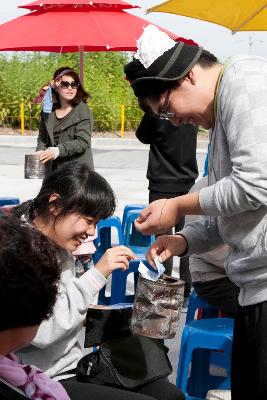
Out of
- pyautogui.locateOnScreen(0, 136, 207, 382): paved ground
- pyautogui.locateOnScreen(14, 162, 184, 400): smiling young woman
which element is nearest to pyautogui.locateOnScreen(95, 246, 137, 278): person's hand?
pyautogui.locateOnScreen(14, 162, 184, 400): smiling young woman

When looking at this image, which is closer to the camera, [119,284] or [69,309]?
[69,309]

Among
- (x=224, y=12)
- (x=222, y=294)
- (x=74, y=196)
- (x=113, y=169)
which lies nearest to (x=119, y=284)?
(x=222, y=294)

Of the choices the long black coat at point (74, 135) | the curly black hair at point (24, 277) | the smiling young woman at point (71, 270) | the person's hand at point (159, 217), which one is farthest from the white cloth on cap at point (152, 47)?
the long black coat at point (74, 135)

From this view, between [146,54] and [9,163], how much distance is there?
11976 mm

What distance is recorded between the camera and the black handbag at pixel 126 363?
8.11 feet

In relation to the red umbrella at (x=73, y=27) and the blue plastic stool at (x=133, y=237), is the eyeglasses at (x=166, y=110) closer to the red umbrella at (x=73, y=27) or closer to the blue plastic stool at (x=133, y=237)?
the blue plastic stool at (x=133, y=237)

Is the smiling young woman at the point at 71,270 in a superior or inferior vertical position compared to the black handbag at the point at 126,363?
superior

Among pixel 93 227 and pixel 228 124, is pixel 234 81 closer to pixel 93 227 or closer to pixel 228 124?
pixel 228 124

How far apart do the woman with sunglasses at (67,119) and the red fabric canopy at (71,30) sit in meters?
0.29

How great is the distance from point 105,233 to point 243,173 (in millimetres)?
3529

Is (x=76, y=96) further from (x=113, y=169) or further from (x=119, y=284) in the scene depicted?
(x=113, y=169)

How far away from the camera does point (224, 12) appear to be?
5012mm

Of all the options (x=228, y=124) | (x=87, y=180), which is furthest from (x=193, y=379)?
(x=228, y=124)

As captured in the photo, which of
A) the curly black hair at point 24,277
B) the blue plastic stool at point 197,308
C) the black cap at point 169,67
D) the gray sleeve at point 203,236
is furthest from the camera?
the blue plastic stool at point 197,308
